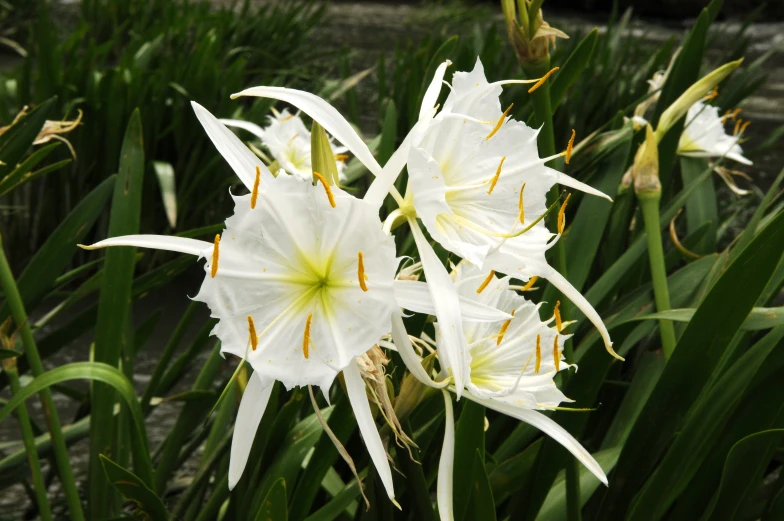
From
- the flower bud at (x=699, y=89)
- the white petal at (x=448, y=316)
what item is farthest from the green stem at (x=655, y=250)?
the white petal at (x=448, y=316)

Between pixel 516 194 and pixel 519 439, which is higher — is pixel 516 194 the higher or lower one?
the higher one

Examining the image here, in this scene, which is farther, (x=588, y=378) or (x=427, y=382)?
(x=588, y=378)

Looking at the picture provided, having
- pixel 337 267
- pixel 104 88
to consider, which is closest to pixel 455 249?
pixel 337 267

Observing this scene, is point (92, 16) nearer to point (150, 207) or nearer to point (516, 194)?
point (150, 207)

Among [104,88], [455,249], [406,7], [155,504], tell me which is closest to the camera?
[455,249]

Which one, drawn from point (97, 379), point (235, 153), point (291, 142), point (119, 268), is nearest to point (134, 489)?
point (97, 379)

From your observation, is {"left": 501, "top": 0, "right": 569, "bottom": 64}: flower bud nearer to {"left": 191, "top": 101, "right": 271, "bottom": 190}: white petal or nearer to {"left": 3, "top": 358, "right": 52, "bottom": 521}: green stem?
{"left": 191, "top": 101, "right": 271, "bottom": 190}: white petal
